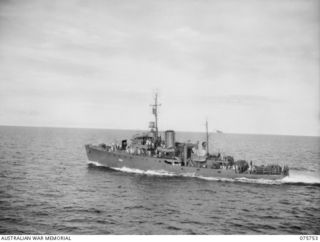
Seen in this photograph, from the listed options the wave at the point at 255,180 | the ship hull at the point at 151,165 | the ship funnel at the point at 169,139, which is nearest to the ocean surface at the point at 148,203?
the wave at the point at 255,180

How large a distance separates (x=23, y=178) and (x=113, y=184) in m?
10.3

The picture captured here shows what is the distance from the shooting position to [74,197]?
24.7 meters

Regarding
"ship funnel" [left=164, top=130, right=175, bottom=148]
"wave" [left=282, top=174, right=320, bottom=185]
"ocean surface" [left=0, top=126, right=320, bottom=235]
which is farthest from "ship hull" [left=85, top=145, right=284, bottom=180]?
"ship funnel" [left=164, top=130, right=175, bottom=148]

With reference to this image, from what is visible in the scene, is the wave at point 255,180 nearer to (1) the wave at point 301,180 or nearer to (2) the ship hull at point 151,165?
(1) the wave at point 301,180

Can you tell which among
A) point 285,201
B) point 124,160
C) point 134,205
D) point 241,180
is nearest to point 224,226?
point 134,205

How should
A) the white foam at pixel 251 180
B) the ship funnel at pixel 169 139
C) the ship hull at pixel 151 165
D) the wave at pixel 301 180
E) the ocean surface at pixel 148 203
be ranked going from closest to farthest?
the ocean surface at pixel 148 203 → the white foam at pixel 251 180 → the wave at pixel 301 180 → the ship hull at pixel 151 165 → the ship funnel at pixel 169 139

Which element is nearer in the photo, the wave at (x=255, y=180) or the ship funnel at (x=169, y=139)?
the wave at (x=255, y=180)

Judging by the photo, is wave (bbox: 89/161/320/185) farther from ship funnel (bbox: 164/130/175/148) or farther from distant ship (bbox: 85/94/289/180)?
ship funnel (bbox: 164/130/175/148)

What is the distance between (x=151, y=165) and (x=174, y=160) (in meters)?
3.17

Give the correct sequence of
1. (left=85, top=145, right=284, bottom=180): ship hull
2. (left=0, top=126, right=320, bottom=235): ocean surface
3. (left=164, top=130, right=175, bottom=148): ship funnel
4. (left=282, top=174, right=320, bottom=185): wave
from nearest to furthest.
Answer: (left=0, top=126, right=320, bottom=235): ocean surface
(left=282, top=174, right=320, bottom=185): wave
(left=85, top=145, right=284, bottom=180): ship hull
(left=164, top=130, right=175, bottom=148): ship funnel

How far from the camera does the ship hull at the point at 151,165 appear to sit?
113 feet

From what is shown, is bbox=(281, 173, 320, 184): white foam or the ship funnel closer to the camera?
bbox=(281, 173, 320, 184): white foam

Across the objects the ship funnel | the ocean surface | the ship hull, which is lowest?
the ocean surface

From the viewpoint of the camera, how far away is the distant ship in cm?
3425
